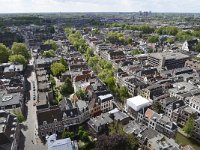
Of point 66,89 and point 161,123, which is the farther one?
point 66,89

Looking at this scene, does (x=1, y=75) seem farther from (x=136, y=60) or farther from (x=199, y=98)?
(x=199, y=98)

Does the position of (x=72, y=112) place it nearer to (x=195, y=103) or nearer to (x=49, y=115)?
(x=49, y=115)

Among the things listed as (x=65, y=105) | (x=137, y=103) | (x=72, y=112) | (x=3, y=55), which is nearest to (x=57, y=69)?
(x=65, y=105)

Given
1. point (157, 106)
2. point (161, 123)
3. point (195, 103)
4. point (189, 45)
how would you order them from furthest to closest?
point (189, 45)
point (157, 106)
point (195, 103)
point (161, 123)

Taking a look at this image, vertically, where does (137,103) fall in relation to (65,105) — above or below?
above

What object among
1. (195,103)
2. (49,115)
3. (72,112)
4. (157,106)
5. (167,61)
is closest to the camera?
(49,115)

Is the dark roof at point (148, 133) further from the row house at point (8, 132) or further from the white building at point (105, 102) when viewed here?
the row house at point (8, 132)

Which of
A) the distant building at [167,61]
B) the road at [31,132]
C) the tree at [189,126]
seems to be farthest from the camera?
the distant building at [167,61]

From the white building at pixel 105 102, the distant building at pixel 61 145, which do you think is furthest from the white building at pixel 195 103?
the distant building at pixel 61 145

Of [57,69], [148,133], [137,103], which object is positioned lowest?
[148,133]

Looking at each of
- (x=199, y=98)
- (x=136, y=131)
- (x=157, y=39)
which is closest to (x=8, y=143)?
(x=136, y=131)
